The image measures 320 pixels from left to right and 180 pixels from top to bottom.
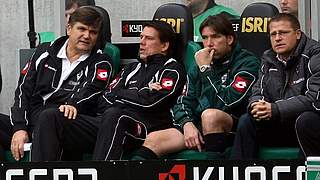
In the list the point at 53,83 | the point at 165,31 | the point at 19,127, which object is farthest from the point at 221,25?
the point at 19,127

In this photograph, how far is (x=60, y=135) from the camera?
25.8 ft

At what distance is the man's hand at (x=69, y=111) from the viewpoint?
25.9ft

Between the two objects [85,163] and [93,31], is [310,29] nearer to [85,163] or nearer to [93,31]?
[93,31]

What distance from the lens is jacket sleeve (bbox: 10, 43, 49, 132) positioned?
8.22 metres

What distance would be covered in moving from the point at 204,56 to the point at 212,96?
0.91 feet

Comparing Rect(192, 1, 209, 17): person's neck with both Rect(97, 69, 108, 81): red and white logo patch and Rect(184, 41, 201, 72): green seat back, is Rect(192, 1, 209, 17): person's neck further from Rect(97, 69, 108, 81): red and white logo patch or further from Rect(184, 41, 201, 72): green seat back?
Rect(97, 69, 108, 81): red and white logo patch

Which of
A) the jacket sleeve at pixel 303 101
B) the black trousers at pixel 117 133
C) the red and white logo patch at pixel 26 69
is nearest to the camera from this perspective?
the jacket sleeve at pixel 303 101

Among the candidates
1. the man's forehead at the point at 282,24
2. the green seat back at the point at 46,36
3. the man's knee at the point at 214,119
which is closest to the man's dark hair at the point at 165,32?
the man's knee at the point at 214,119

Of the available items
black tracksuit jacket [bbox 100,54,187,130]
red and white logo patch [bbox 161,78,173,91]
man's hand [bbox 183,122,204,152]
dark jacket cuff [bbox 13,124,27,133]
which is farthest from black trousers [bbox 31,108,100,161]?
man's hand [bbox 183,122,204,152]

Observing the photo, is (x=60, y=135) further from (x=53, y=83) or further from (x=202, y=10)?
(x=202, y=10)

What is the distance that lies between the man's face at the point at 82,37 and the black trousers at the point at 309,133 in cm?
168

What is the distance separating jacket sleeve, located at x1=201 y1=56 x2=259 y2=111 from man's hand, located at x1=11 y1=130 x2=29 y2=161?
1248 millimetres

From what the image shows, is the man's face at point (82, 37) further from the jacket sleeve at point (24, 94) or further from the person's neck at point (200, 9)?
the person's neck at point (200, 9)

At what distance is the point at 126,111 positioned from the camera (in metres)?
7.87
